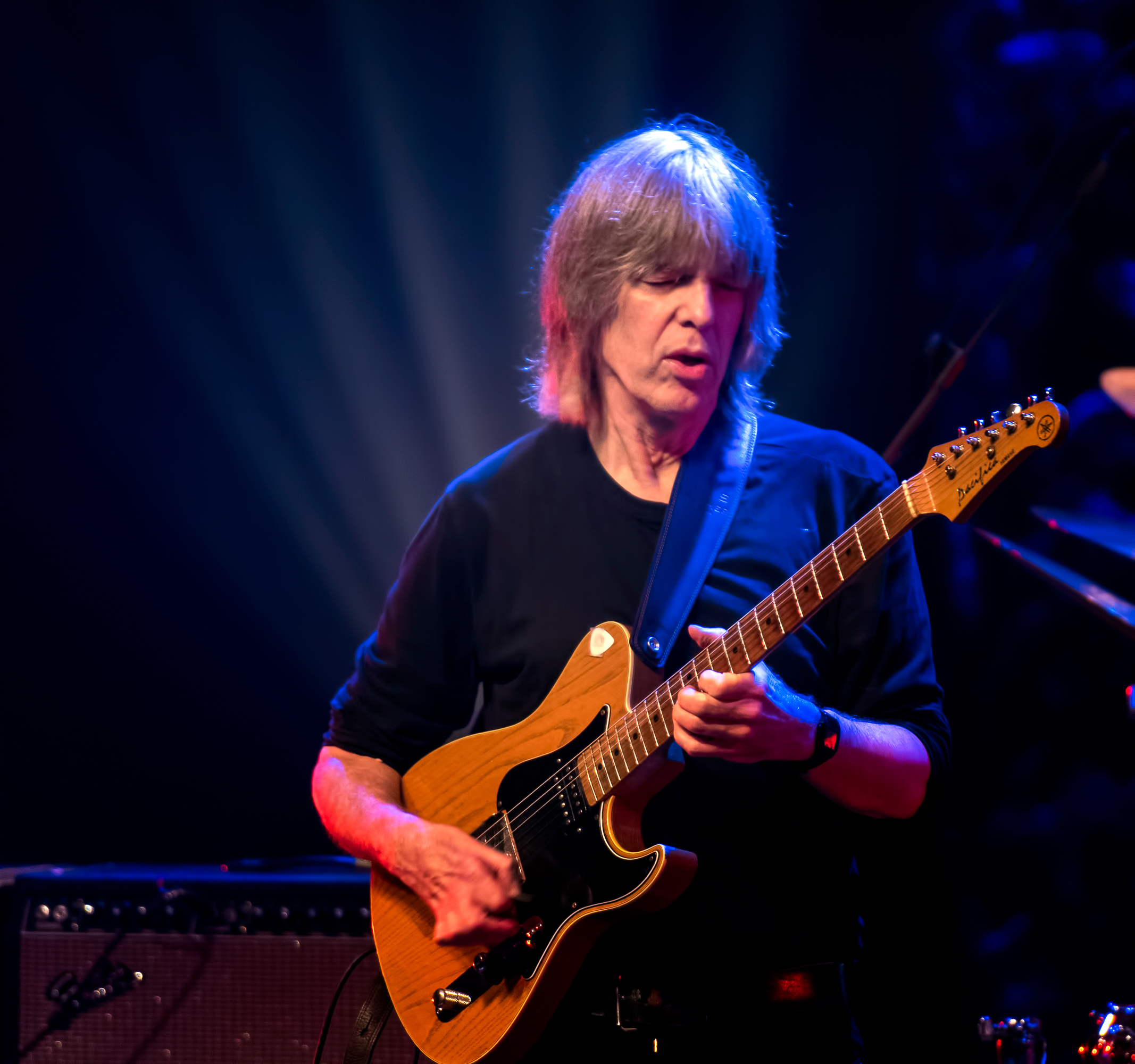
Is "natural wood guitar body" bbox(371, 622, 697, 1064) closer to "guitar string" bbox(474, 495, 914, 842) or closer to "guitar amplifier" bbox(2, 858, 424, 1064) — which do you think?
"guitar string" bbox(474, 495, 914, 842)

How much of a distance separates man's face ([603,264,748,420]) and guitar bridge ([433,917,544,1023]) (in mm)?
891

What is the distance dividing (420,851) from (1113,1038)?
1114mm

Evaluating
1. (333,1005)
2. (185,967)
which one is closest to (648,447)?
(333,1005)

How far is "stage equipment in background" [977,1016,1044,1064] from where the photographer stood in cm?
152

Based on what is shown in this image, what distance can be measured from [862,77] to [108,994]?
301cm

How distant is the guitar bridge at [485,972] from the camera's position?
1.43 meters

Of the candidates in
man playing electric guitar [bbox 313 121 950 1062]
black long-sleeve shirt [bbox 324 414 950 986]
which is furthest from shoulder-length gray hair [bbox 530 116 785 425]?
black long-sleeve shirt [bbox 324 414 950 986]

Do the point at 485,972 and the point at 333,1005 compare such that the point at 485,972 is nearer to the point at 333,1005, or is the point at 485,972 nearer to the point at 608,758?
the point at 608,758

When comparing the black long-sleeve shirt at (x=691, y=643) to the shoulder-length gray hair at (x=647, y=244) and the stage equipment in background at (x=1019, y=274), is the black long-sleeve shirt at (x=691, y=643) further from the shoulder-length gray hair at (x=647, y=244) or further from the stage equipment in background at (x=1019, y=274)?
the stage equipment in background at (x=1019, y=274)

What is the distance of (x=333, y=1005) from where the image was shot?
2.12 meters

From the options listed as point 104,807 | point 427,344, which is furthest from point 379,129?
point 104,807

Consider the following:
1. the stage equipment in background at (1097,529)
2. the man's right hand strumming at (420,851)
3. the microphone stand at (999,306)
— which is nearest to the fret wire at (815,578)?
the stage equipment in background at (1097,529)

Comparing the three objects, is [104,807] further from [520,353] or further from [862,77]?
[862,77]

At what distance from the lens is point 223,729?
112 inches
